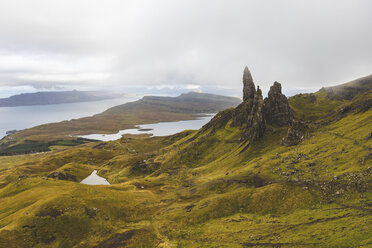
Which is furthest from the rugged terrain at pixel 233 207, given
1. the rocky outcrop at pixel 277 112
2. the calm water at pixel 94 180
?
the calm water at pixel 94 180

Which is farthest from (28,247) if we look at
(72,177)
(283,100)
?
(283,100)

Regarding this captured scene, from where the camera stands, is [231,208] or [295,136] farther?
[295,136]

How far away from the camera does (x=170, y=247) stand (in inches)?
2514

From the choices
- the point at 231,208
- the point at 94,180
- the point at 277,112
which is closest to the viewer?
the point at 231,208

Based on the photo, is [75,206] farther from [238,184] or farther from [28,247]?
[238,184]

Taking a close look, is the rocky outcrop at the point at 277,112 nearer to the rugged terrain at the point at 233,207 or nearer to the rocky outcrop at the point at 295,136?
the rocky outcrop at the point at 295,136

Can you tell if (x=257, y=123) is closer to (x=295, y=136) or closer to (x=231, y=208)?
(x=295, y=136)

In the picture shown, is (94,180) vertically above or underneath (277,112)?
underneath

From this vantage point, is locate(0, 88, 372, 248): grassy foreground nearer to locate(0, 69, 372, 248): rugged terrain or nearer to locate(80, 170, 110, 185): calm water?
locate(0, 69, 372, 248): rugged terrain

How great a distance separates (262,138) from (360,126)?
55.2 meters

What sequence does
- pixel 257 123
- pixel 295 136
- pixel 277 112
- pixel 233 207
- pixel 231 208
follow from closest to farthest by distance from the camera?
pixel 231 208 < pixel 233 207 < pixel 295 136 < pixel 257 123 < pixel 277 112

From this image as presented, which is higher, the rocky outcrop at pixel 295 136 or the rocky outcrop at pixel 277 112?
the rocky outcrop at pixel 277 112

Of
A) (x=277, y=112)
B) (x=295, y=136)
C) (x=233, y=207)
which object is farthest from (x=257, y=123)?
(x=233, y=207)

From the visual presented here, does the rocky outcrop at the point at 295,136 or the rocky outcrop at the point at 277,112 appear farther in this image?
the rocky outcrop at the point at 277,112
